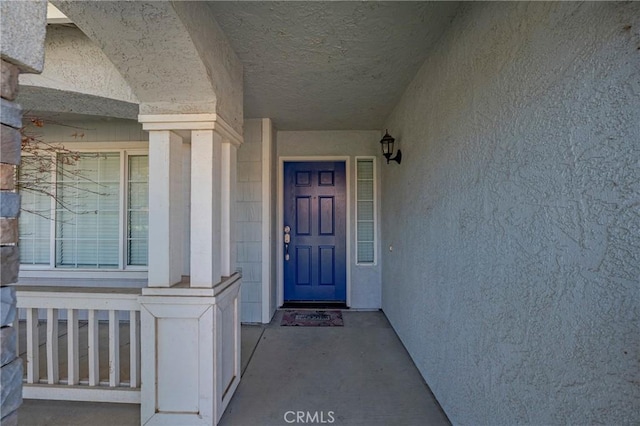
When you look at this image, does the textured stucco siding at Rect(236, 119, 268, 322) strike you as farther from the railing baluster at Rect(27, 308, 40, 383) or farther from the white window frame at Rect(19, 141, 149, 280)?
the railing baluster at Rect(27, 308, 40, 383)

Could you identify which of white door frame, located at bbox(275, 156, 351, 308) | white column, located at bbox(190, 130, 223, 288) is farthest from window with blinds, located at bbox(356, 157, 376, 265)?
white column, located at bbox(190, 130, 223, 288)

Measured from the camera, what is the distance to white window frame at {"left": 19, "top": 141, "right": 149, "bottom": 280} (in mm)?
3592

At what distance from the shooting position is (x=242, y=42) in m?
2.02

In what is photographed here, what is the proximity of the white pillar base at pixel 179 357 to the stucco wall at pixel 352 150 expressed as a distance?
2.59 metres

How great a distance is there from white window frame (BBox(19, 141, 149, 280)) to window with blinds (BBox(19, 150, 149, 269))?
0.02 meters

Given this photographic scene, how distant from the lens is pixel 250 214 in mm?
3699

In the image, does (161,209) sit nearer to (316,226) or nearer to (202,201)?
(202,201)

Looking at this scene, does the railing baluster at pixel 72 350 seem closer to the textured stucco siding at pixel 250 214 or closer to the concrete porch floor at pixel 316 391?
the concrete porch floor at pixel 316 391

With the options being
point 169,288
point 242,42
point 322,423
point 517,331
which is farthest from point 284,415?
point 242,42

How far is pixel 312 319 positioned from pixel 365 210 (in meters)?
1.61

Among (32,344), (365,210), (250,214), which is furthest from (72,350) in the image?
(365,210)

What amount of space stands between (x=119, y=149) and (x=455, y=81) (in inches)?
147

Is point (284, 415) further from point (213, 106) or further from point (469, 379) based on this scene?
point (213, 106)

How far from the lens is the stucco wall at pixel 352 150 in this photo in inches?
162
